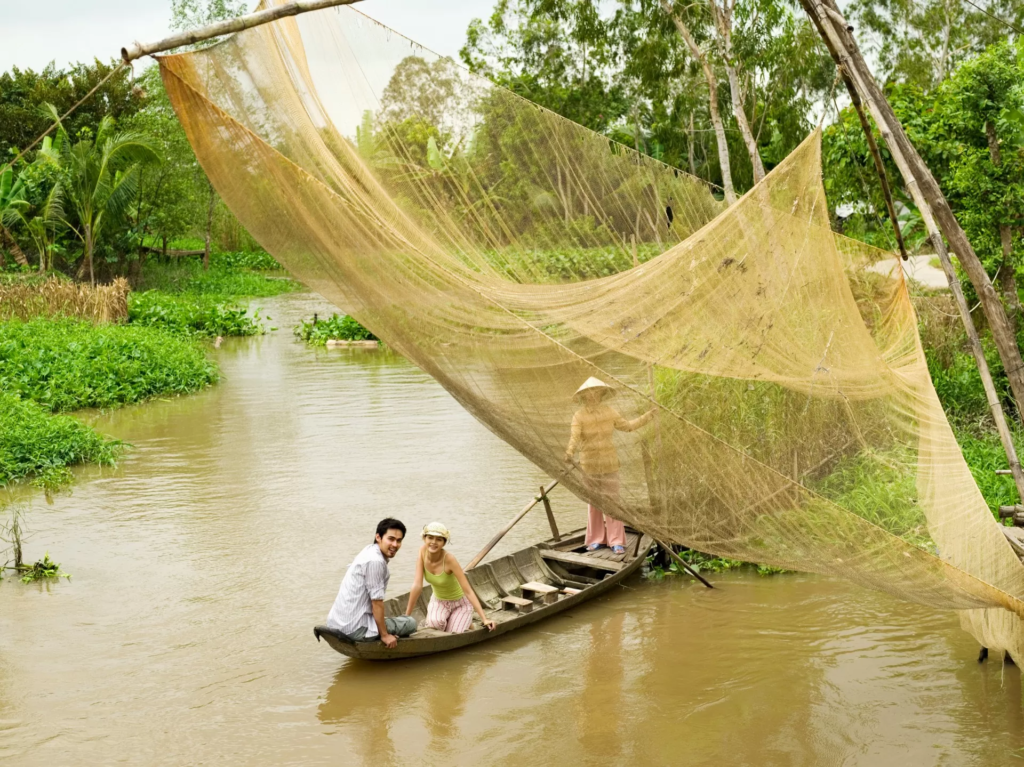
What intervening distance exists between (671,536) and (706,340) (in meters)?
0.81

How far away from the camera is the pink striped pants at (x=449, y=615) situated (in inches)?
191

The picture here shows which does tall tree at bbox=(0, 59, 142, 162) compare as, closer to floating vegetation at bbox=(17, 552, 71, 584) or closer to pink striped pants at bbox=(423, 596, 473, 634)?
floating vegetation at bbox=(17, 552, 71, 584)

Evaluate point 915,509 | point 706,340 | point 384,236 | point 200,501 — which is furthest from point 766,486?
point 200,501

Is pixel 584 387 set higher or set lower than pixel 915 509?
higher

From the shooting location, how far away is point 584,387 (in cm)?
345

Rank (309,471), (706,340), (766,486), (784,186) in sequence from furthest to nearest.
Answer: (309,471), (784,186), (706,340), (766,486)

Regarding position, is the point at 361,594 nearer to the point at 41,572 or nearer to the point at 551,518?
the point at 551,518

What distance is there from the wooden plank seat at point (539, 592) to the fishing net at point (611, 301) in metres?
1.38

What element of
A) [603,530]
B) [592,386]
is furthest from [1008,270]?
[592,386]

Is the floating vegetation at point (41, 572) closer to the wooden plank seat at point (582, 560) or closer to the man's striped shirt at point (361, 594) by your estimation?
the man's striped shirt at point (361, 594)

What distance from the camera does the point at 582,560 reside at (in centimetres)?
572

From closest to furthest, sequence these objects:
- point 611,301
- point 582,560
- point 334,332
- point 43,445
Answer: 1. point 611,301
2. point 582,560
3. point 43,445
4. point 334,332

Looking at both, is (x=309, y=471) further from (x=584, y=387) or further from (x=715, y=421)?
(x=584, y=387)

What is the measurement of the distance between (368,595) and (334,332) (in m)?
12.7
